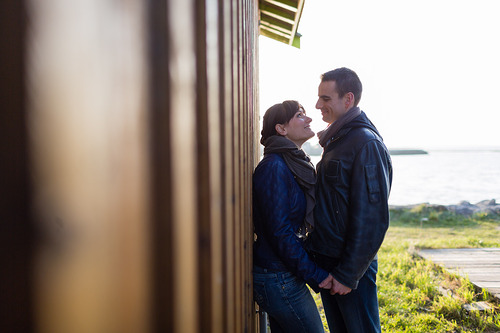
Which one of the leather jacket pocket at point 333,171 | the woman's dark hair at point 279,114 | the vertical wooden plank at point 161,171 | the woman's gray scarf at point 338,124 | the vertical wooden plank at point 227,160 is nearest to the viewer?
the vertical wooden plank at point 161,171

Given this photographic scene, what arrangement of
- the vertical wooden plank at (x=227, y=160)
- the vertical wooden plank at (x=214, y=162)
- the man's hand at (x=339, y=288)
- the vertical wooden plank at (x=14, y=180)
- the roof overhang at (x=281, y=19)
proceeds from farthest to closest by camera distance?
the roof overhang at (x=281, y=19), the man's hand at (x=339, y=288), the vertical wooden plank at (x=227, y=160), the vertical wooden plank at (x=214, y=162), the vertical wooden plank at (x=14, y=180)

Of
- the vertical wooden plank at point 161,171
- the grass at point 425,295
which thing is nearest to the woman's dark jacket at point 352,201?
the vertical wooden plank at point 161,171

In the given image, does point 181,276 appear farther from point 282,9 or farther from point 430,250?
point 430,250

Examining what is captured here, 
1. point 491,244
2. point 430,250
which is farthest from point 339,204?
point 491,244

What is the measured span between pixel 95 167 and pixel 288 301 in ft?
7.00

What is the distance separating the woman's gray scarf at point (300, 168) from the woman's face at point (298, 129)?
0.16m

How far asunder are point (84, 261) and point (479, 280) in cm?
676

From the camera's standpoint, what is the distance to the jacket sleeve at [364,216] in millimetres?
2322

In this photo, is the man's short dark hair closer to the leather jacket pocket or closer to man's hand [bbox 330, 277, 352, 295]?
the leather jacket pocket

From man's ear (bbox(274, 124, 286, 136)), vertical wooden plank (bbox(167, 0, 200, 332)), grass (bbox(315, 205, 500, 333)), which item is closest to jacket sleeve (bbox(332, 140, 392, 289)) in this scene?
man's ear (bbox(274, 124, 286, 136))

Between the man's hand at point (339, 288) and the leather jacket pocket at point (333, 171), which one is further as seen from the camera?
the leather jacket pocket at point (333, 171)

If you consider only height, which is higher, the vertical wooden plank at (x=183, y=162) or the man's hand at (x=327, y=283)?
the vertical wooden plank at (x=183, y=162)

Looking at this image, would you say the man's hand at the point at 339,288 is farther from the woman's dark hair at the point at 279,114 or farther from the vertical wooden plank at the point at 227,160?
the vertical wooden plank at the point at 227,160

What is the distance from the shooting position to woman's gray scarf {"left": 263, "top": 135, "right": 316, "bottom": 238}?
8.20 feet
